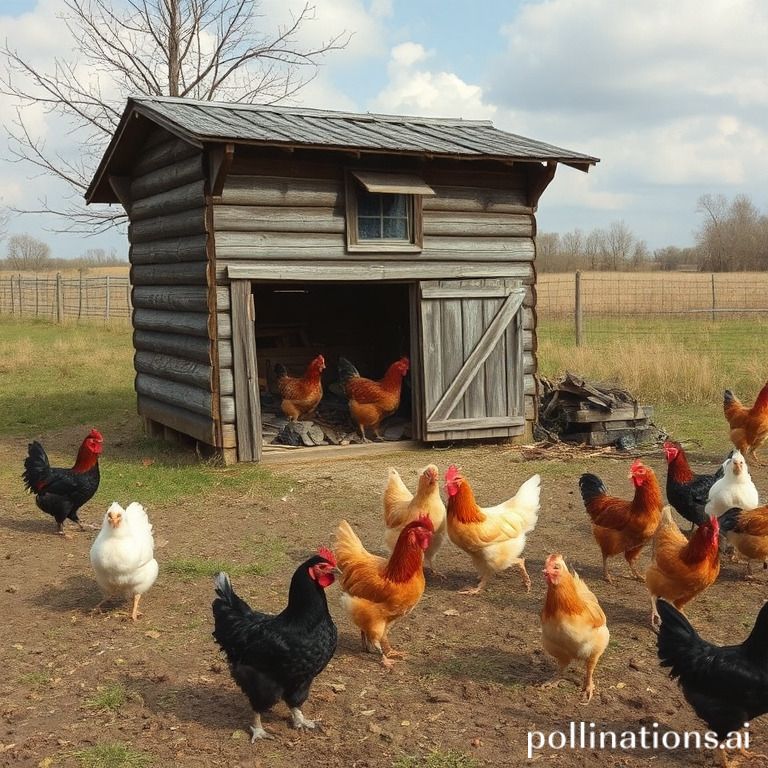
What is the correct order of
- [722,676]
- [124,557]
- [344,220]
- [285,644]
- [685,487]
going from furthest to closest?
1. [344,220]
2. [685,487]
3. [124,557]
4. [285,644]
5. [722,676]

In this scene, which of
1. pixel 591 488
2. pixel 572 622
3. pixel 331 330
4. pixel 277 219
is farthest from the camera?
pixel 331 330

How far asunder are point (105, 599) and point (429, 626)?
231cm

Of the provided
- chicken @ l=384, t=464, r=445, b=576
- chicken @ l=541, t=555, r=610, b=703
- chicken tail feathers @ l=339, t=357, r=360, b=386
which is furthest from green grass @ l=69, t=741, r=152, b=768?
chicken tail feathers @ l=339, t=357, r=360, b=386

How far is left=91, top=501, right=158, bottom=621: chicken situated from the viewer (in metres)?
5.64

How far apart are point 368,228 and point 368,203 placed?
0.31 m

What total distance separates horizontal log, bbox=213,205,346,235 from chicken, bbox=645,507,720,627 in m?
6.19

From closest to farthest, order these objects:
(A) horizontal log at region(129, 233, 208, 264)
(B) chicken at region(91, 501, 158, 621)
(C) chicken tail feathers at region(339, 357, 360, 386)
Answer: (B) chicken at region(91, 501, 158, 621) → (A) horizontal log at region(129, 233, 208, 264) → (C) chicken tail feathers at region(339, 357, 360, 386)

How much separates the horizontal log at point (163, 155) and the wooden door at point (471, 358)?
11.0 feet

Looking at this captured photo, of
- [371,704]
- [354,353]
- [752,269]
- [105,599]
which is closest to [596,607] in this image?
[371,704]

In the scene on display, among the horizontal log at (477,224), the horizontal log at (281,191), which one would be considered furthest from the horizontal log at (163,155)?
the horizontal log at (477,224)

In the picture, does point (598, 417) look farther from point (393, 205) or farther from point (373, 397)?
point (393, 205)

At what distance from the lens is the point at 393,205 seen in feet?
35.5

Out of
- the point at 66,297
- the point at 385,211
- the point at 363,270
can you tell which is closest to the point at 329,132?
the point at 385,211

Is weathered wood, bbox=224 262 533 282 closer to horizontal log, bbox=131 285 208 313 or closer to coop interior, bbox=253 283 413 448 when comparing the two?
horizontal log, bbox=131 285 208 313
